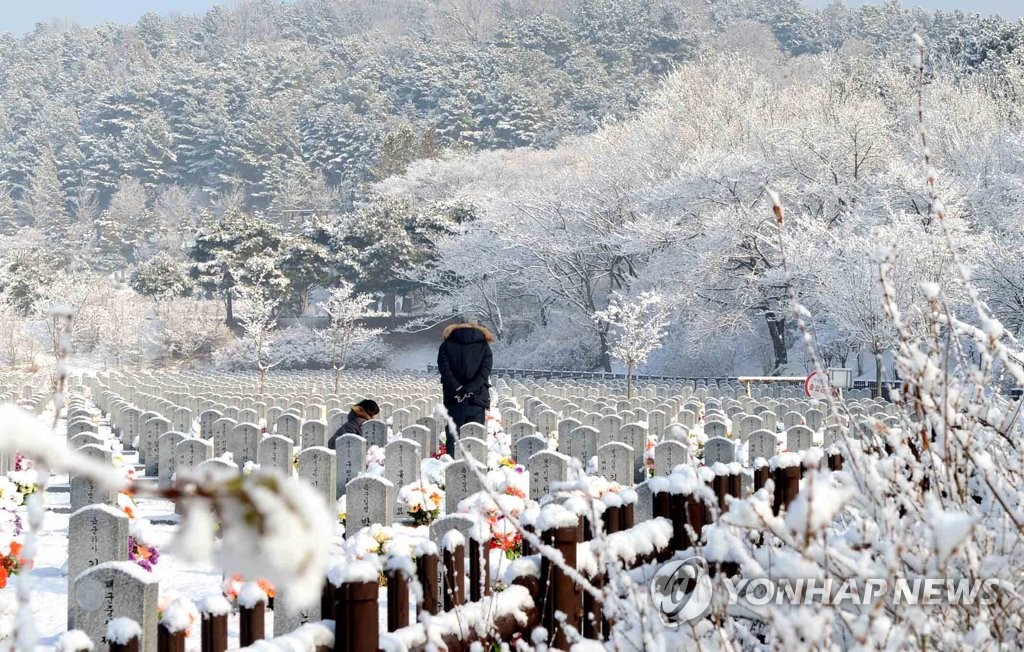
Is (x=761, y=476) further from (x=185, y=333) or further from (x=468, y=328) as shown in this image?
(x=185, y=333)

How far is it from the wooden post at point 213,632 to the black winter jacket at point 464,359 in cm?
707

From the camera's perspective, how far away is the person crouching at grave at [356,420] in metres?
9.51

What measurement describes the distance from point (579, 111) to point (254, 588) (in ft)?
266

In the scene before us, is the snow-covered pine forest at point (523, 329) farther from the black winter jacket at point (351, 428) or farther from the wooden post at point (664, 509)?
the black winter jacket at point (351, 428)

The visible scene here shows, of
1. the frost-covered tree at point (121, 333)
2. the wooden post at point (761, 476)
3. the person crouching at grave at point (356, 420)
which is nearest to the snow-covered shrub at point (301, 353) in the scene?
the frost-covered tree at point (121, 333)

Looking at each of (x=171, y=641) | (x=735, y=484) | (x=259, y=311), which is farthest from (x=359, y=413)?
(x=259, y=311)

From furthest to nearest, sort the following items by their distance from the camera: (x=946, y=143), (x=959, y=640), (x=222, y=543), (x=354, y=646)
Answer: (x=946, y=143)
(x=354, y=646)
(x=959, y=640)
(x=222, y=543)

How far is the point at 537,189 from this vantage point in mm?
39938

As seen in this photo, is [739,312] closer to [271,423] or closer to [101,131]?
[271,423]

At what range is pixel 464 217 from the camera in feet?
149

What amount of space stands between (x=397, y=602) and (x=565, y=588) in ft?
1.65

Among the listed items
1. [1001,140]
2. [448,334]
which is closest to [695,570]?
[448,334]

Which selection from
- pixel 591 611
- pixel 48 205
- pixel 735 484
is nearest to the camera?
pixel 591 611

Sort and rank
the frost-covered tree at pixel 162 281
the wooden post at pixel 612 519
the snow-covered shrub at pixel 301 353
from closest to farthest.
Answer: the wooden post at pixel 612 519 → the snow-covered shrub at pixel 301 353 → the frost-covered tree at pixel 162 281
